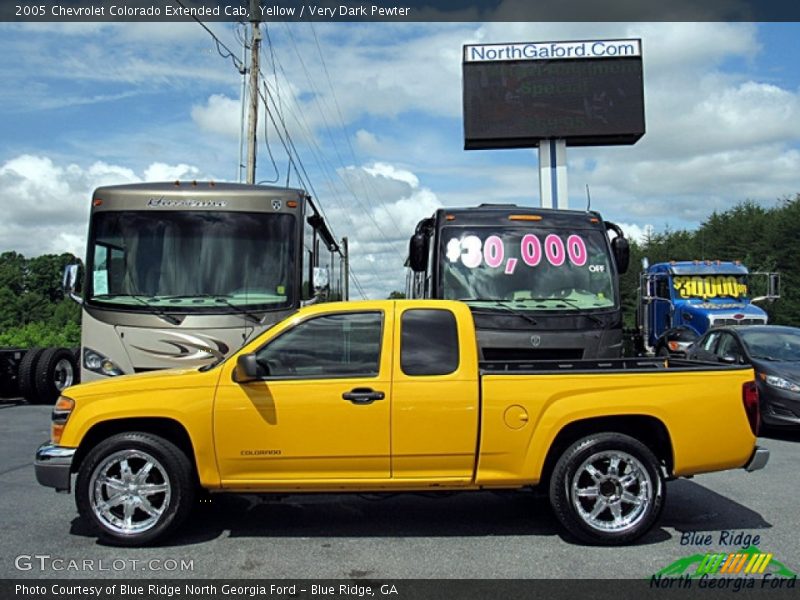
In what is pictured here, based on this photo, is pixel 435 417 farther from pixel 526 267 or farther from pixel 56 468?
pixel 526 267

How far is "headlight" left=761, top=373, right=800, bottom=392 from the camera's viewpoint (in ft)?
35.3

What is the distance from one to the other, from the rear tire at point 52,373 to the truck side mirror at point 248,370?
11.6 meters

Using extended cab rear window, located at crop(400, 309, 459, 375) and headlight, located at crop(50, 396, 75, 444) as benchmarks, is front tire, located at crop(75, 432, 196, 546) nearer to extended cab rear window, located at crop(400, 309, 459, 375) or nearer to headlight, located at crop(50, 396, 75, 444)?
headlight, located at crop(50, 396, 75, 444)

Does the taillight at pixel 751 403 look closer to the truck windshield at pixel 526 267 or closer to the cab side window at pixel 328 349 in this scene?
the cab side window at pixel 328 349

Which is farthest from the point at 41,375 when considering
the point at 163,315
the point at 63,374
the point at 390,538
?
the point at 390,538

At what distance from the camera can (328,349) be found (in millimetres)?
6031

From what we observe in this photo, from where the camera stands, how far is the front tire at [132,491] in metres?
A: 5.81

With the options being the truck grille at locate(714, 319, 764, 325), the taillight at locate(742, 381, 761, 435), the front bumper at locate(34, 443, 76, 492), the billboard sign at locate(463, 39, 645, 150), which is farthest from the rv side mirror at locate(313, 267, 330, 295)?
the billboard sign at locate(463, 39, 645, 150)

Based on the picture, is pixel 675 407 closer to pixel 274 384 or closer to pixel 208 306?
pixel 274 384

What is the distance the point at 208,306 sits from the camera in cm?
924

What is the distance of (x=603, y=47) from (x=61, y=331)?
90.6ft

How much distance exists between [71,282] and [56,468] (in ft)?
14.2

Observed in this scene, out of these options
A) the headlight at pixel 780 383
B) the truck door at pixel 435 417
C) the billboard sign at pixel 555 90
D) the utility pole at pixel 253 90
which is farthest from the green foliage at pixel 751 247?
the truck door at pixel 435 417

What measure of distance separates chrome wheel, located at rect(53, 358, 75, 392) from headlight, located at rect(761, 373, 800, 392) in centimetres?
1316
